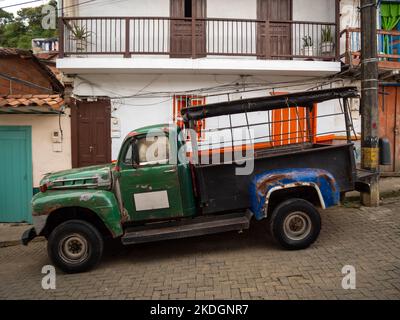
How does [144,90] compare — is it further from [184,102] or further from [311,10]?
[311,10]

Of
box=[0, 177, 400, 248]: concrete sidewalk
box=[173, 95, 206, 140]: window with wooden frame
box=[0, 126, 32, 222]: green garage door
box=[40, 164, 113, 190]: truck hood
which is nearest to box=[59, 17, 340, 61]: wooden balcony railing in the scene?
box=[173, 95, 206, 140]: window with wooden frame

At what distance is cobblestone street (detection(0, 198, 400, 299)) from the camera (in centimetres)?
418

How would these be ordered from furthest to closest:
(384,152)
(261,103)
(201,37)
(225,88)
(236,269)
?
(201,37) < (225,88) < (384,152) < (261,103) < (236,269)

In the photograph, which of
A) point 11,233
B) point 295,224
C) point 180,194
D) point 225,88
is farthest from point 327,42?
point 11,233

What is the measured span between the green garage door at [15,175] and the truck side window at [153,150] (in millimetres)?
5143

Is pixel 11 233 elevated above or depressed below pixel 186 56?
below

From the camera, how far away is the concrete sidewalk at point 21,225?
7323mm

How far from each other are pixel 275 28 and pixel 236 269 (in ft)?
25.1

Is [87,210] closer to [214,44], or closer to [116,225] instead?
[116,225]

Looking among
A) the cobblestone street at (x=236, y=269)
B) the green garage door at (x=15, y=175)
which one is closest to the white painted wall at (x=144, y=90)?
the green garage door at (x=15, y=175)

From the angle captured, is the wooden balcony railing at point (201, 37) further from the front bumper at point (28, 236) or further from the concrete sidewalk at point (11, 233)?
the front bumper at point (28, 236)

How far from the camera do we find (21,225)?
881 centimetres

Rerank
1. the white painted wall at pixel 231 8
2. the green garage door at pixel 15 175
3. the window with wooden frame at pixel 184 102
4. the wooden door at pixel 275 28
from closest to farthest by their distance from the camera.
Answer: the green garage door at pixel 15 175, the window with wooden frame at pixel 184 102, the wooden door at pixel 275 28, the white painted wall at pixel 231 8

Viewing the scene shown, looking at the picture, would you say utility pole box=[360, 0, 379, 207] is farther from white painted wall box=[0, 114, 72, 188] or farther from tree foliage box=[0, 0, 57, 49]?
tree foliage box=[0, 0, 57, 49]
